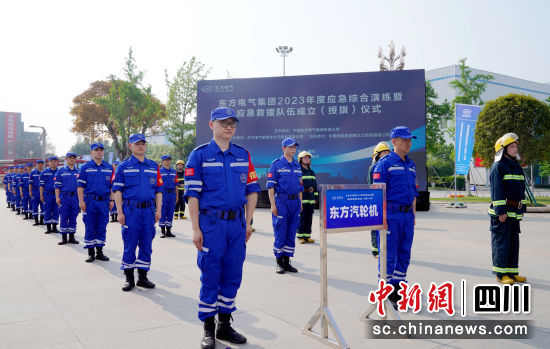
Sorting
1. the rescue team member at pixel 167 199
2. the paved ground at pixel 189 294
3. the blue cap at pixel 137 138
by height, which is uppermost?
the blue cap at pixel 137 138

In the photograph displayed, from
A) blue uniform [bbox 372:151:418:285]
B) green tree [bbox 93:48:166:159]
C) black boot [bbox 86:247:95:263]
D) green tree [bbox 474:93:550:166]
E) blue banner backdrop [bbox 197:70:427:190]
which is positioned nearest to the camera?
blue uniform [bbox 372:151:418:285]

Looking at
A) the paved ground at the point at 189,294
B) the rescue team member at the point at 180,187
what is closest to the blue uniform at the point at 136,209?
the paved ground at the point at 189,294

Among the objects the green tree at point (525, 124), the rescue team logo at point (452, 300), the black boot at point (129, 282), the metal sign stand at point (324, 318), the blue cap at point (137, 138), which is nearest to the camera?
the metal sign stand at point (324, 318)

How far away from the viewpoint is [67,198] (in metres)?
8.97

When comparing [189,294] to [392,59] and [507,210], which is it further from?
[392,59]

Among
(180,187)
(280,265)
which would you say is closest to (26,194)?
(180,187)

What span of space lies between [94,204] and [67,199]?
2.50m

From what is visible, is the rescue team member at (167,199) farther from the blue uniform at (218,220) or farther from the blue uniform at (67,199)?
the blue uniform at (218,220)

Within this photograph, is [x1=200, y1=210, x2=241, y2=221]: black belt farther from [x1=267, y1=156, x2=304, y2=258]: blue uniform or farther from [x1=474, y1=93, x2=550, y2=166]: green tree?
[x1=474, y1=93, x2=550, y2=166]: green tree

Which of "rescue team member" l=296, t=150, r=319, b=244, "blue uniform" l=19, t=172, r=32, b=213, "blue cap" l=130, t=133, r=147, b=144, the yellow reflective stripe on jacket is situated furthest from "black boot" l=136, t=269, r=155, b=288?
"blue uniform" l=19, t=172, r=32, b=213

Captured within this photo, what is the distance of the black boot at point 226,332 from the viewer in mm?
3395

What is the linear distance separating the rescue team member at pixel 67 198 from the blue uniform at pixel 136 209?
4.30 metres

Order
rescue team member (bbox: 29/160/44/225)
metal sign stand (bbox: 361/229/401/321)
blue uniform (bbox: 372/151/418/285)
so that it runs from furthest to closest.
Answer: rescue team member (bbox: 29/160/44/225)
blue uniform (bbox: 372/151/418/285)
metal sign stand (bbox: 361/229/401/321)

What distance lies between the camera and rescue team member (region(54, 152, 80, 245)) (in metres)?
8.84
